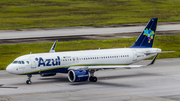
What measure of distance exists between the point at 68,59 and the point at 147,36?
46.6 ft

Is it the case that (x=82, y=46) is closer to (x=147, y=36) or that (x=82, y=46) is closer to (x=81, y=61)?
(x=147, y=36)

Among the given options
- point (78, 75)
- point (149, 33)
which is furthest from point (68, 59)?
point (149, 33)

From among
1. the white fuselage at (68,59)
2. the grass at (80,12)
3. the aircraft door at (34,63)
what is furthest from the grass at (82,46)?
the grass at (80,12)

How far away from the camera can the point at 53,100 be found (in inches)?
1505

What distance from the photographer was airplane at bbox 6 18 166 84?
45969mm

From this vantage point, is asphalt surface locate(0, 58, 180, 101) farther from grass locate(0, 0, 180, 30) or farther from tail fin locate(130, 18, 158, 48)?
grass locate(0, 0, 180, 30)

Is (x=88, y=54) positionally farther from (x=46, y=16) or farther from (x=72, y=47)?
(x=46, y=16)

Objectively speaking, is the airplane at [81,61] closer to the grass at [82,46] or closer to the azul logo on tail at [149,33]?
the azul logo on tail at [149,33]

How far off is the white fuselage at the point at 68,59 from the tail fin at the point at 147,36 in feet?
3.09

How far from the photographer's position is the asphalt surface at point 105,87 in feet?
130

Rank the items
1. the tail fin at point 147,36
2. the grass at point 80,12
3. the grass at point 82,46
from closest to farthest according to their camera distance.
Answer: the tail fin at point 147,36, the grass at point 82,46, the grass at point 80,12

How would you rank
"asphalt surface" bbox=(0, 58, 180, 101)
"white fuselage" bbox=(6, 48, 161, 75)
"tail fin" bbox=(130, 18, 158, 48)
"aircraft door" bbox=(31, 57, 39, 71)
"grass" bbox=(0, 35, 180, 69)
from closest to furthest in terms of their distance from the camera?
"asphalt surface" bbox=(0, 58, 180, 101) → "white fuselage" bbox=(6, 48, 161, 75) → "aircraft door" bbox=(31, 57, 39, 71) → "tail fin" bbox=(130, 18, 158, 48) → "grass" bbox=(0, 35, 180, 69)

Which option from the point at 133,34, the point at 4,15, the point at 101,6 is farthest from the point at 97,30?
the point at 101,6

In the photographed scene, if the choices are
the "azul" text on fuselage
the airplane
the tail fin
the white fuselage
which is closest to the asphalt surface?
the airplane
